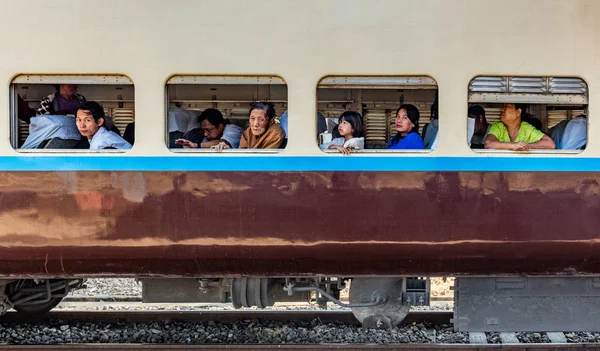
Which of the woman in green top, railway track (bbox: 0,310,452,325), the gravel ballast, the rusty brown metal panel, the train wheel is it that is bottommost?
the gravel ballast

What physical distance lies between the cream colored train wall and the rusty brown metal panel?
259 mm

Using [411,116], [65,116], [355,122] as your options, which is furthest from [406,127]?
[65,116]

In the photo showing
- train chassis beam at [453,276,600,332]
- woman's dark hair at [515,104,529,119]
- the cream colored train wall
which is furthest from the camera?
train chassis beam at [453,276,600,332]

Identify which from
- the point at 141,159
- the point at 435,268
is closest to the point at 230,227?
the point at 141,159

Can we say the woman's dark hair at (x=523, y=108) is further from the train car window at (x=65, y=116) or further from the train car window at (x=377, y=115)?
the train car window at (x=65, y=116)

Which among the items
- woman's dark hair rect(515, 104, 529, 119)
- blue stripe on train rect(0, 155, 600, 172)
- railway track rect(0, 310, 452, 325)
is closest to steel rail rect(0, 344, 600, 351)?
railway track rect(0, 310, 452, 325)

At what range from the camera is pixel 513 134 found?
4.73m

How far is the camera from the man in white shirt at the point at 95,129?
4.61 meters

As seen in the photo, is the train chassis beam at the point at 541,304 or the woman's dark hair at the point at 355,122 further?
the train chassis beam at the point at 541,304

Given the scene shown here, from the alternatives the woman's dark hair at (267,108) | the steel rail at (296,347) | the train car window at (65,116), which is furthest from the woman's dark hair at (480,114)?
the train car window at (65,116)

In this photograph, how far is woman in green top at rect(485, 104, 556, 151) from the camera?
4621mm

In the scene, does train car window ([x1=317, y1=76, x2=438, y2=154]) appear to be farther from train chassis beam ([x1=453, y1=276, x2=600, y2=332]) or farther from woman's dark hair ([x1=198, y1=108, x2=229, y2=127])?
train chassis beam ([x1=453, y1=276, x2=600, y2=332])

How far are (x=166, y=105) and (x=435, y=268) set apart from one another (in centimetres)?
223

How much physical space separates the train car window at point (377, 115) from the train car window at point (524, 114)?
323mm
